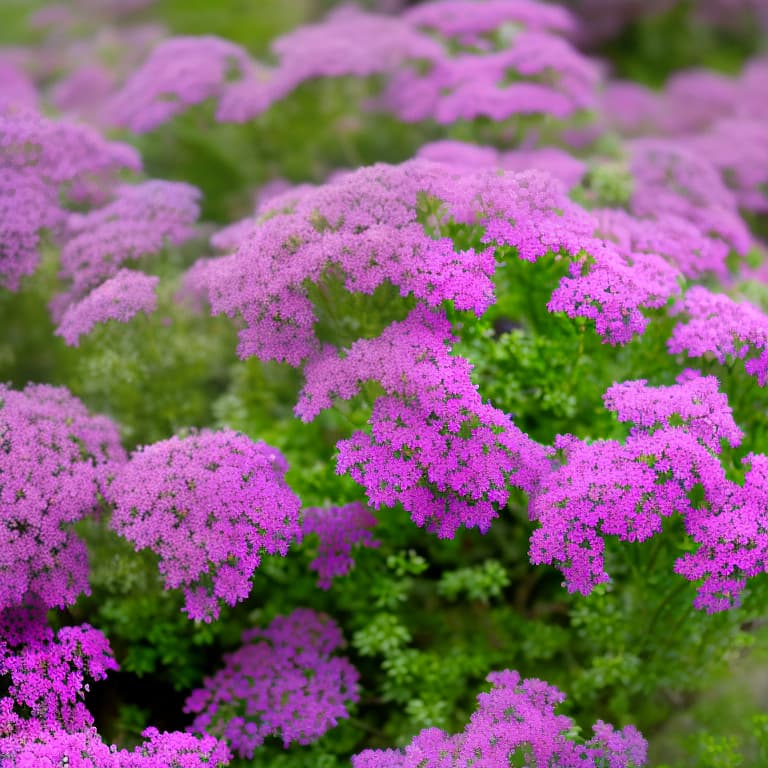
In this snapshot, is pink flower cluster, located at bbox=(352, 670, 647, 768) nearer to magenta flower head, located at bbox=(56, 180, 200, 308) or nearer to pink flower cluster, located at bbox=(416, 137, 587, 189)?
magenta flower head, located at bbox=(56, 180, 200, 308)

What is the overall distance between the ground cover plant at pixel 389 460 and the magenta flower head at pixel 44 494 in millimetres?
14

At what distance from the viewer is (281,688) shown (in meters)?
3.72

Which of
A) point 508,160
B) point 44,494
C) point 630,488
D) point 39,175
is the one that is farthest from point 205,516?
point 508,160

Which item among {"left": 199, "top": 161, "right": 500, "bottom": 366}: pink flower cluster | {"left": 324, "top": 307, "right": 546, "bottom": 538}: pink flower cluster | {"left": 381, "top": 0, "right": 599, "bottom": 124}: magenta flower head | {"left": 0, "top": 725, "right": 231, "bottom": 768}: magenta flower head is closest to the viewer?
{"left": 0, "top": 725, "right": 231, "bottom": 768}: magenta flower head

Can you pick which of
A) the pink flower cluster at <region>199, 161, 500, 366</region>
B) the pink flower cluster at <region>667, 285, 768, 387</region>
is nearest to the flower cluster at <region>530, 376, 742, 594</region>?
the pink flower cluster at <region>667, 285, 768, 387</region>

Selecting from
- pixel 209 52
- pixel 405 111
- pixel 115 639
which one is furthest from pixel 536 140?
pixel 115 639

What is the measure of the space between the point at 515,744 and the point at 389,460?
1187 millimetres

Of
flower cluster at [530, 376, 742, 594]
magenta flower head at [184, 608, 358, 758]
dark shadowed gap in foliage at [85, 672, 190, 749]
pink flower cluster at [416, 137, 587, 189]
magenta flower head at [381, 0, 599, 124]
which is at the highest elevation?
magenta flower head at [381, 0, 599, 124]

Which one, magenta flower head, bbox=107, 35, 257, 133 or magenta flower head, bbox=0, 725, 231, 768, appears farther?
A: magenta flower head, bbox=107, 35, 257, 133

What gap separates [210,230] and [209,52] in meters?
1.42

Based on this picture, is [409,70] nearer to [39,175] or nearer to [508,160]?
[508,160]


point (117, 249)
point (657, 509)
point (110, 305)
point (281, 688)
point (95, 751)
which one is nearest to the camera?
point (95, 751)

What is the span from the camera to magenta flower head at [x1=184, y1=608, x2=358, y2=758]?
3.60 meters

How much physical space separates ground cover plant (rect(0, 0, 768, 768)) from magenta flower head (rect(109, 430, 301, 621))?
0.05 ft
